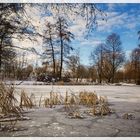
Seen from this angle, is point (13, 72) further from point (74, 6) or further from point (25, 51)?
point (74, 6)

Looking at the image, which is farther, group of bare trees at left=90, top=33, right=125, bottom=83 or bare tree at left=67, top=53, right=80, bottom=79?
bare tree at left=67, top=53, right=80, bottom=79

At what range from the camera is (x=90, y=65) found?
353 cm

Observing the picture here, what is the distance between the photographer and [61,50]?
353 cm

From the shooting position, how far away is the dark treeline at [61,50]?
332 cm

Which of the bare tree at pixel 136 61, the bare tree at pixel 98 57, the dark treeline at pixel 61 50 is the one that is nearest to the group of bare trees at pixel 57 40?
the dark treeline at pixel 61 50

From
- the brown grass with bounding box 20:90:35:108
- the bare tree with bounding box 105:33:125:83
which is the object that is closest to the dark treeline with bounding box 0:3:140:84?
the bare tree with bounding box 105:33:125:83

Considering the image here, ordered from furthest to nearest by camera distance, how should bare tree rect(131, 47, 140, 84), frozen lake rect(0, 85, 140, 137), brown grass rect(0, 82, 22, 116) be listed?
bare tree rect(131, 47, 140, 84) → brown grass rect(0, 82, 22, 116) → frozen lake rect(0, 85, 140, 137)

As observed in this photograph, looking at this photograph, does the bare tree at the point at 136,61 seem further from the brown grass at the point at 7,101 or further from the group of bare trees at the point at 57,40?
the brown grass at the point at 7,101

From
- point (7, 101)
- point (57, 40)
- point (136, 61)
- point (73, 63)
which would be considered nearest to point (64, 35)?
point (57, 40)

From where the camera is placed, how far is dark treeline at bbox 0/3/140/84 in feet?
10.9

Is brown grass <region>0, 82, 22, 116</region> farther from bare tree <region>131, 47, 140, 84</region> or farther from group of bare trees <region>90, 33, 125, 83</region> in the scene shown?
bare tree <region>131, 47, 140, 84</region>

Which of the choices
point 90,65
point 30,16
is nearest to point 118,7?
point 90,65

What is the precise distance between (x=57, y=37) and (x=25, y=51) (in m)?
0.37

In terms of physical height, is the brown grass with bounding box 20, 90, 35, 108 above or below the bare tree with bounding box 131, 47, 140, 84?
below
